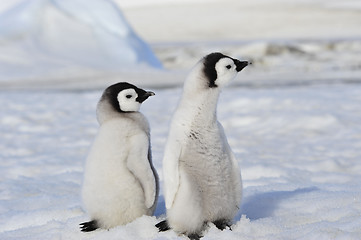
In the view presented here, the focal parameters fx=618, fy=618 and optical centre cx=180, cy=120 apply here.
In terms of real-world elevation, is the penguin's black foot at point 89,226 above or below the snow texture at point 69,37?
below

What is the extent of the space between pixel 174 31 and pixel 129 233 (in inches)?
1832

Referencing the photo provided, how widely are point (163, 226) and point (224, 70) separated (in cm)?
63

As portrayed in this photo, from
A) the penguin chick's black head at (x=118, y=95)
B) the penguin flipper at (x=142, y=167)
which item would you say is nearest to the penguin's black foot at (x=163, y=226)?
the penguin flipper at (x=142, y=167)

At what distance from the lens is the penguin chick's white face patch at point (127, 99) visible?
2.46 m

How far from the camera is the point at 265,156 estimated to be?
4.88 metres

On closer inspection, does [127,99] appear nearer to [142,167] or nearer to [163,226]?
[142,167]

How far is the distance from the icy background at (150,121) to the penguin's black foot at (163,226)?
0.02 meters

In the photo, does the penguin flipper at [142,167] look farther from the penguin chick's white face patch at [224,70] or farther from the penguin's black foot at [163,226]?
the penguin chick's white face patch at [224,70]

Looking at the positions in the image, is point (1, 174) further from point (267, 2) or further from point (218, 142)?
point (267, 2)

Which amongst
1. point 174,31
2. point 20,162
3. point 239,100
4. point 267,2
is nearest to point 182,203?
point 20,162

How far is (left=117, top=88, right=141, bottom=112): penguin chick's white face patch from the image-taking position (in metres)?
2.46

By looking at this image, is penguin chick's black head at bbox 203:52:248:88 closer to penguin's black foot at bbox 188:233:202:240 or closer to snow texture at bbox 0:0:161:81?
penguin's black foot at bbox 188:233:202:240

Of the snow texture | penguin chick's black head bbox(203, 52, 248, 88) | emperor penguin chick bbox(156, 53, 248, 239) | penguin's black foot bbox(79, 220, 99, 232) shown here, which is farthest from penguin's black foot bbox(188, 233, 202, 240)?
the snow texture

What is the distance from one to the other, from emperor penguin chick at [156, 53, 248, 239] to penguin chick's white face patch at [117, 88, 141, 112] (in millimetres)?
210
